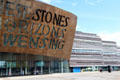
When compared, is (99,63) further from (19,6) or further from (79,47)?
(19,6)

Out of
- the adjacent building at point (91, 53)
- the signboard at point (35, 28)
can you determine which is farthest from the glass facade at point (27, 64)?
the adjacent building at point (91, 53)

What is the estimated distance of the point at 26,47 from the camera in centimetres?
3928

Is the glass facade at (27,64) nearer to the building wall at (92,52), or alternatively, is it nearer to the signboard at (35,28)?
the signboard at (35,28)

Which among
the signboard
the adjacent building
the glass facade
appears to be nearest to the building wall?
the adjacent building

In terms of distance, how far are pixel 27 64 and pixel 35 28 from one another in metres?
11.0

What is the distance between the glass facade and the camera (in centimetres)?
4094

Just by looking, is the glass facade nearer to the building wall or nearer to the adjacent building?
the adjacent building

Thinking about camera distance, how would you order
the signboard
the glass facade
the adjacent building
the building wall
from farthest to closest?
the building wall, the adjacent building, the glass facade, the signboard

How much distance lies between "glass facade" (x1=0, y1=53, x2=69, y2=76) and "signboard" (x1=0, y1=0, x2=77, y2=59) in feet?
13.0

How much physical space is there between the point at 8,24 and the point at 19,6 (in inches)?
164

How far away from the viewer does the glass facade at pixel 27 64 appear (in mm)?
40938

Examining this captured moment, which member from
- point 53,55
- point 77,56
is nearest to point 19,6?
point 53,55

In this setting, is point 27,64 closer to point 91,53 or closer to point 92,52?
point 91,53

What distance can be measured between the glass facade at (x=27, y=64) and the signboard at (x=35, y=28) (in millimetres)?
3949
